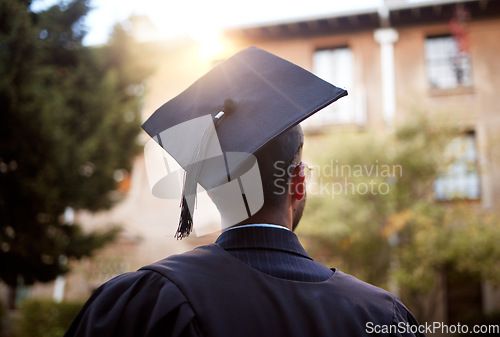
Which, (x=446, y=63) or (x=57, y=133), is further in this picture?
(x=446, y=63)

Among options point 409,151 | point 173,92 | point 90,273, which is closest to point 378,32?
point 409,151

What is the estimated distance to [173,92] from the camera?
1265 centimetres

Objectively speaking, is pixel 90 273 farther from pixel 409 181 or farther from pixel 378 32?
pixel 378 32

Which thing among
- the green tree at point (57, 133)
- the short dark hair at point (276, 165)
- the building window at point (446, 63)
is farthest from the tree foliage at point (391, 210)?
the short dark hair at point (276, 165)

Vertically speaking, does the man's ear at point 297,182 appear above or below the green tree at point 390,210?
above

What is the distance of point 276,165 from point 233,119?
22cm

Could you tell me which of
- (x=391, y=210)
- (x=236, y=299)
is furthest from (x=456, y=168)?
(x=236, y=299)

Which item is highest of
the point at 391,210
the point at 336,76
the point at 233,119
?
the point at 336,76

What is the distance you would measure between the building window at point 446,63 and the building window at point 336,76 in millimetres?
2045

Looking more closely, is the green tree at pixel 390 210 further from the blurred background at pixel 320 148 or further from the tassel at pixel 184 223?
the tassel at pixel 184 223

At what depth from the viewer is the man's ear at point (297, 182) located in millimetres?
1379

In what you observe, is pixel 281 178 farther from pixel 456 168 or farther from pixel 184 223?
pixel 456 168

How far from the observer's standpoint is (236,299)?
1151 millimetres

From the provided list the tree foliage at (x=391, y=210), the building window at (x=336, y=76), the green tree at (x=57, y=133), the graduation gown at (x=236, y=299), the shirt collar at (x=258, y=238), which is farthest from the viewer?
the building window at (x=336, y=76)
